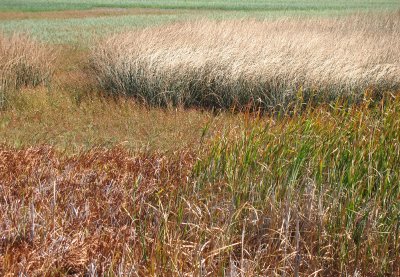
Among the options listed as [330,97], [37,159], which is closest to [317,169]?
[37,159]

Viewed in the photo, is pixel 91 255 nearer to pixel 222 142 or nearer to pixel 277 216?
pixel 277 216

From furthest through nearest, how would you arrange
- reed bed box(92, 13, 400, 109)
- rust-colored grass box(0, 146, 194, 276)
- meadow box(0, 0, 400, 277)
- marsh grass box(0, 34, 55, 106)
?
Result: marsh grass box(0, 34, 55, 106) < reed bed box(92, 13, 400, 109) < meadow box(0, 0, 400, 277) < rust-colored grass box(0, 146, 194, 276)

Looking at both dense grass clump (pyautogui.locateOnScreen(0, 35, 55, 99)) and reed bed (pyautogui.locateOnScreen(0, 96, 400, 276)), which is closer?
reed bed (pyautogui.locateOnScreen(0, 96, 400, 276))

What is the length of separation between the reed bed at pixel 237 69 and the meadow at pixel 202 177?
36mm

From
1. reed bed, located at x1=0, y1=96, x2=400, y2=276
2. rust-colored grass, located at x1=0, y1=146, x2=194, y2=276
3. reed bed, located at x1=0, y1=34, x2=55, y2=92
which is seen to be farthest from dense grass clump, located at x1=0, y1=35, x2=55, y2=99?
reed bed, located at x1=0, y1=96, x2=400, y2=276

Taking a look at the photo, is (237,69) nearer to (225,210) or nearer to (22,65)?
(22,65)

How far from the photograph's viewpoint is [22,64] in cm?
1060

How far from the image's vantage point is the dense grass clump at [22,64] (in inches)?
402

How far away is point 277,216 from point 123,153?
262 cm

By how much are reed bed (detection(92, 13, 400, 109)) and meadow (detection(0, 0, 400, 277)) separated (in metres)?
0.04

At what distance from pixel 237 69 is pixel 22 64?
4.12 meters

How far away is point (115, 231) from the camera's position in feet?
13.7

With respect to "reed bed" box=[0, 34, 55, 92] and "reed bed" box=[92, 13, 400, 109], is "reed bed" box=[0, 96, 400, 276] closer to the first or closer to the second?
"reed bed" box=[92, 13, 400, 109]

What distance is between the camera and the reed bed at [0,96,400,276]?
3.75 metres
